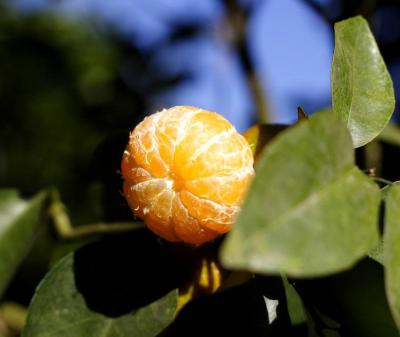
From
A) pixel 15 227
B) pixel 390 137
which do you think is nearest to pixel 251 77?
pixel 390 137

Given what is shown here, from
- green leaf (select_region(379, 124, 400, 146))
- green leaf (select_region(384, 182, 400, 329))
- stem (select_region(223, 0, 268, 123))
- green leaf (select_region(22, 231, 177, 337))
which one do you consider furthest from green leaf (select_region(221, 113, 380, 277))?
stem (select_region(223, 0, 268, 123))

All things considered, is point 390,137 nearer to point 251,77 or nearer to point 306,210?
point 251,77

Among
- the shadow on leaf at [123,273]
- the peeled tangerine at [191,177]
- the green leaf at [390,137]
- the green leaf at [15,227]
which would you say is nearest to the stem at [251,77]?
the green leaf at [390,137]

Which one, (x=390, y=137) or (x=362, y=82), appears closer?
(x=362, y=82)

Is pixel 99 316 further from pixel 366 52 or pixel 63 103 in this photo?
pixel 63 103

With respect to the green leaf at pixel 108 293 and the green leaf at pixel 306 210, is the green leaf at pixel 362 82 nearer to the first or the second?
Result: the green leaf at pixel 306 210

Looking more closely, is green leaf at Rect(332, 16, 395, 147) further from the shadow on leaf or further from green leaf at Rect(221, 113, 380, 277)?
the shadow on leaf
